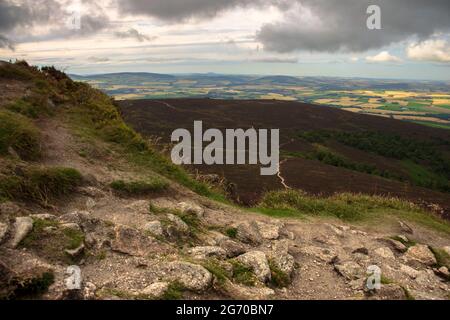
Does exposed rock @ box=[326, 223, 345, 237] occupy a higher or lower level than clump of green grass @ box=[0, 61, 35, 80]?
lower

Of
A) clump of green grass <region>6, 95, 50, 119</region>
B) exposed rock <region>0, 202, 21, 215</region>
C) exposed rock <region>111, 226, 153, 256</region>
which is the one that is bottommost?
exposed rock <region>111, 226, 153, 256</region>

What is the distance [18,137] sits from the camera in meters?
13.1

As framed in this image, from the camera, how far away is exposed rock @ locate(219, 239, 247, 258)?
10.1 meters

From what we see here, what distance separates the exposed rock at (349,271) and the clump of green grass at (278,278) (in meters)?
1.67

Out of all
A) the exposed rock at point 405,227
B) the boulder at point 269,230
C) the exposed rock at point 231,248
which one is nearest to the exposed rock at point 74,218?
the exposed rock at point 231,248

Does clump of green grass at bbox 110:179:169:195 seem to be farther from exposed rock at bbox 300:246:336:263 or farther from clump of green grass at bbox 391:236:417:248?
clump of green grass at bbox 391:236:417:248

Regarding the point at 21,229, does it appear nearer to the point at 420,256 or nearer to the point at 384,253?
the point at 384,253

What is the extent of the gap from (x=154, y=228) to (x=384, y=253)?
7.17 metres

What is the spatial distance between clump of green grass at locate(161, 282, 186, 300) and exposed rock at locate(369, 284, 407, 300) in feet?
13.3

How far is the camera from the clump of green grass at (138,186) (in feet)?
43.8

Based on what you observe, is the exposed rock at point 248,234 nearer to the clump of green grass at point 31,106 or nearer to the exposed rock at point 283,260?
the exposed rock at point 283,260

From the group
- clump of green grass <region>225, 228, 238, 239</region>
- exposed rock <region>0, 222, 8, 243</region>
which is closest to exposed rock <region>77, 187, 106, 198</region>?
clump of green grass <region>225, 228, 238, 239</region>
